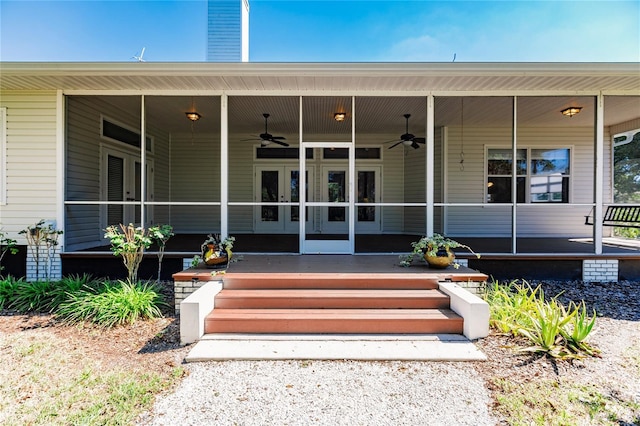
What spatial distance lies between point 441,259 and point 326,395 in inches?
100

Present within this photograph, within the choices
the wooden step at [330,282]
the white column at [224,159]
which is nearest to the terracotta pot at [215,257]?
the wooden step at [330,282]

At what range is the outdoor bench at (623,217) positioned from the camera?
6695 mm

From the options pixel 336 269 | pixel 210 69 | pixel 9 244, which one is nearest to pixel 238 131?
pixel 210 69

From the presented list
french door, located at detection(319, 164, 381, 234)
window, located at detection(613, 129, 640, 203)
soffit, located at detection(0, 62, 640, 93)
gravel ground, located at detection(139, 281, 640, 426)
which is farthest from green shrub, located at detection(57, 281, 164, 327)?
window, located at detection(613, 129, 640, 203)

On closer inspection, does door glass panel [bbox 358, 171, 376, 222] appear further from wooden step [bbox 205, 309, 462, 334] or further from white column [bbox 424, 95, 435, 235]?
wooden step [bbox 205, 309, 462, 334]

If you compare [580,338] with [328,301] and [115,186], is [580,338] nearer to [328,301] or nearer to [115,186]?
[328,301]

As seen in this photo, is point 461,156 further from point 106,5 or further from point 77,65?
point 106,5

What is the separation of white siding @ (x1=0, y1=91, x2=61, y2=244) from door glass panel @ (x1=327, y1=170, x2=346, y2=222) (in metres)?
5.81

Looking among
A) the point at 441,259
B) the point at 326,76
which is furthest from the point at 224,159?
the point at 441,259

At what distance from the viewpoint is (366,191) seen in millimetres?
9016

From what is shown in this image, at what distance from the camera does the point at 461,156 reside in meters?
8.02

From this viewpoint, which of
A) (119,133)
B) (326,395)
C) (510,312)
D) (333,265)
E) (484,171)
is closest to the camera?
(326,395)

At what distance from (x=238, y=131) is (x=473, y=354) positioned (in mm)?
7726

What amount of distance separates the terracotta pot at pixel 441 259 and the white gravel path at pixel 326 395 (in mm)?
1676
